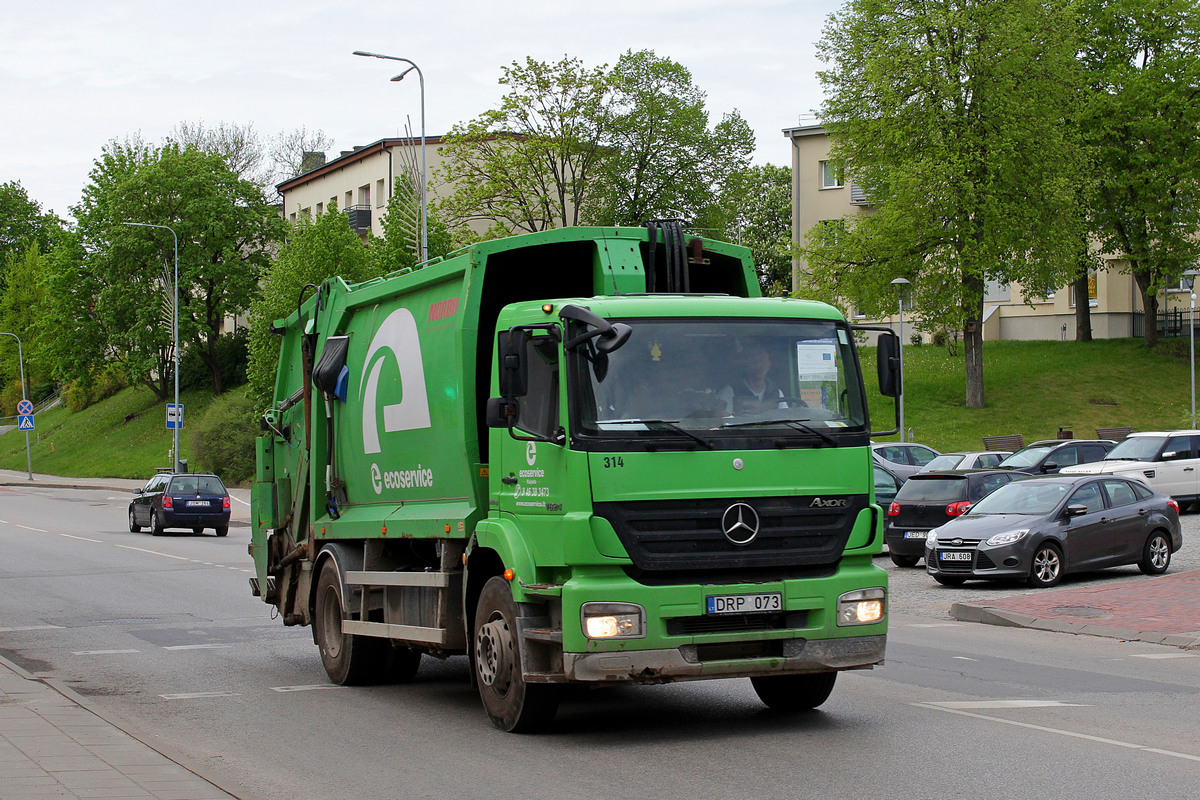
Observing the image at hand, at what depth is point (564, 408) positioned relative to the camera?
8.05m

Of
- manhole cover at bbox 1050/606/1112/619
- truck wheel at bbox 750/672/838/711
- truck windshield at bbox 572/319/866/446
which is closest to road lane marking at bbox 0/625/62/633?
truck wheel at bbox 750/672/838/711

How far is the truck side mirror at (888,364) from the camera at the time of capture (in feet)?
29.1

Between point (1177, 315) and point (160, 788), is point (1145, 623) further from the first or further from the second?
point (1177, 315)

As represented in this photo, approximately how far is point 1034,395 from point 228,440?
105 feet

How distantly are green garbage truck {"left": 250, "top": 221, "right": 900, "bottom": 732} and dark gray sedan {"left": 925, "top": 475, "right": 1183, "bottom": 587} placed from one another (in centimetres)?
947

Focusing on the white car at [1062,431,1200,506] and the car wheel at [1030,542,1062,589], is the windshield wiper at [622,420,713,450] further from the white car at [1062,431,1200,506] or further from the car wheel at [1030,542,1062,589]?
the white car at [1062,431,1200,506]

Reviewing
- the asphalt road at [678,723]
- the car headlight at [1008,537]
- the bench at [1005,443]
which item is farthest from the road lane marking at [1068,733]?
the bench at [1005,443]

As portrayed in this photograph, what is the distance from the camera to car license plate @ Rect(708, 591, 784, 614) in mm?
7996

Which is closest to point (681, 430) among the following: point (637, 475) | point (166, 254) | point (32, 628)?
point (637, 475)

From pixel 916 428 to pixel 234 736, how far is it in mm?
40696

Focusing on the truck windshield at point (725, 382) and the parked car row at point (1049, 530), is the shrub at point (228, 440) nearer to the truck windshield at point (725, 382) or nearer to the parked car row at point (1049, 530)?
the parked car row at point (1049, 530)

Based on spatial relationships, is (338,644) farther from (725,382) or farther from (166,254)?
(166,254)

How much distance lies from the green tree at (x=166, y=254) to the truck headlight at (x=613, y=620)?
6593 centimetres

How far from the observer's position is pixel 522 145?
183 feet
